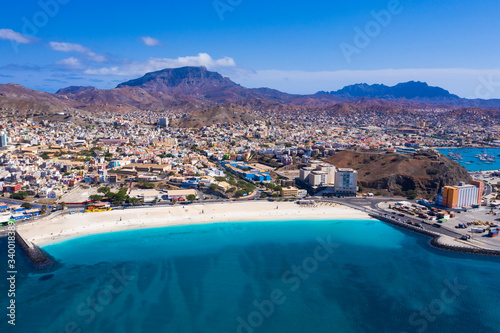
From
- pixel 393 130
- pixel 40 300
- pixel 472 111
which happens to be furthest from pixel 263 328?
pixel 472 111

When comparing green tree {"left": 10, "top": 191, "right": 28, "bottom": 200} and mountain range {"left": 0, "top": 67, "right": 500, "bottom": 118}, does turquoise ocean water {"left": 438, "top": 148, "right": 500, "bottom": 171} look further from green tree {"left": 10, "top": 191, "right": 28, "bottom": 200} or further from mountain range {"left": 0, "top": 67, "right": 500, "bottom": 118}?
mountain range {"left": 0, "top": 67, "right": 500, "bottom": 118}

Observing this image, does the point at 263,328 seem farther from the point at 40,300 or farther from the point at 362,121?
the point at 362,121

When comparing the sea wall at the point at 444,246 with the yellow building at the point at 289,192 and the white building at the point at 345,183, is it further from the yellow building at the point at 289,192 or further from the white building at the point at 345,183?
the yellow building at the point at 289,192

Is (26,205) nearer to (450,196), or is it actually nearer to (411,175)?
(450,196)

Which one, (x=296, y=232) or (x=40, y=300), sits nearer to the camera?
(x=40, y=300)

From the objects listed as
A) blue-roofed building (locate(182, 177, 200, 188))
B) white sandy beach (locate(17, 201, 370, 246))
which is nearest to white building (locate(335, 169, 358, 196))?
white sandy beach (locate(17, 201, 370, 246))

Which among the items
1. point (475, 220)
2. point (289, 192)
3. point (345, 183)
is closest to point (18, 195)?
point (289, 192)
